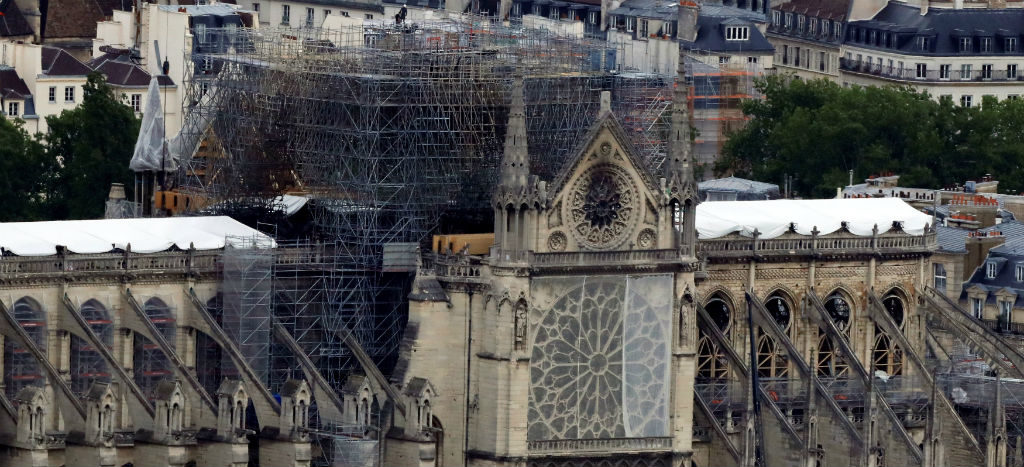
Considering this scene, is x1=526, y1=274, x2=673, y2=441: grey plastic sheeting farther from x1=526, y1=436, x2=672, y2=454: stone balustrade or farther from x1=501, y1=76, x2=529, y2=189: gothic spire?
x1=501, y1=76, x2=529, y2=189: gothic spire

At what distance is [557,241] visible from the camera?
194 meters

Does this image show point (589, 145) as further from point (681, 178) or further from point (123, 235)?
point (123, 235)

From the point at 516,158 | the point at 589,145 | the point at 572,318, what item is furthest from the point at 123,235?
the point at 589,145

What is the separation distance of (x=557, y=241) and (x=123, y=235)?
15.3 m

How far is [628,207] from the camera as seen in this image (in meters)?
195

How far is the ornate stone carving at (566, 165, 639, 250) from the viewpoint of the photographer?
194125 mm

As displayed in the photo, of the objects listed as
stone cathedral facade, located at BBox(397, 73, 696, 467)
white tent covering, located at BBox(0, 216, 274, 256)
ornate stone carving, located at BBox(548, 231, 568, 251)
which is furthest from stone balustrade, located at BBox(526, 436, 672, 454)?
white tent covering, located at BBox(0, 216, 274, 256)

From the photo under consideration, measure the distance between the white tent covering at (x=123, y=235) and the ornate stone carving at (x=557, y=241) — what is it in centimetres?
1038

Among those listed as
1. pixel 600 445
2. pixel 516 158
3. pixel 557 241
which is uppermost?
A: pixel 516 158

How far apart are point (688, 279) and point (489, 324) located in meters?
8.00

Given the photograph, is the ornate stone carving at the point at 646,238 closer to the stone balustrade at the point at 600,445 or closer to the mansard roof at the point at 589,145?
the mansard roof at the point at 589,145

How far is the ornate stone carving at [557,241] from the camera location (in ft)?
635

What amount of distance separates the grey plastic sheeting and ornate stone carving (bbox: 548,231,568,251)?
3.59 feet

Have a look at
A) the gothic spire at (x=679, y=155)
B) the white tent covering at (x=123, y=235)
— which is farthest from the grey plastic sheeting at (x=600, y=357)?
the white tent covering at (x=123, y=235)
